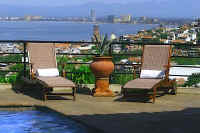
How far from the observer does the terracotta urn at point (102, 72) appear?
849 centimetres

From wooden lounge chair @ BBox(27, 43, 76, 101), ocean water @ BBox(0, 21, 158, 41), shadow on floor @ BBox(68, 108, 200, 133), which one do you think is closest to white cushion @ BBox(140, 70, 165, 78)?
wooden lounge chair @ BBox(27, 43, 76, 101)

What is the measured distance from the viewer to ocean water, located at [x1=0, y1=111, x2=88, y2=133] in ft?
17.8

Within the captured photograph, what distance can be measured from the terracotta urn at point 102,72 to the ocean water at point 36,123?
1884 mm

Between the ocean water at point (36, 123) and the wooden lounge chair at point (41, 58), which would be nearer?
the ocean water at point (36, 123)

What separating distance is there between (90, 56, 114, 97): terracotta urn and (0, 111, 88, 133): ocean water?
1.88 metres

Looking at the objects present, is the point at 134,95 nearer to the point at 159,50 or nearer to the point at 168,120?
the point at 159,50

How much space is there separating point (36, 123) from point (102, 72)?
111 inches

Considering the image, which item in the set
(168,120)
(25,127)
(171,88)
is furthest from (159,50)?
(25,127)

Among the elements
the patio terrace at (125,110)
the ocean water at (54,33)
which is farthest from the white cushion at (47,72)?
the ocean water at (54,33)

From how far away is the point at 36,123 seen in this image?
19.3 ft

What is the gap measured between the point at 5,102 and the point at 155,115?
2.24 metres

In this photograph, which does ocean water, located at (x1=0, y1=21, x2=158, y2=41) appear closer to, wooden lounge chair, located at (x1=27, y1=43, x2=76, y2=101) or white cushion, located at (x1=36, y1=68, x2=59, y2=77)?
wooden lounge chair, located at (x1=27, y1=43, x2=76, y2=101)

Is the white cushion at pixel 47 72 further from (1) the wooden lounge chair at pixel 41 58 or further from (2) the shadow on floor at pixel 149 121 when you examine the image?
(2) the shadow on floor at pixel 149 121

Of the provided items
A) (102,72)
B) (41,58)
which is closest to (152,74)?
(102,72)
